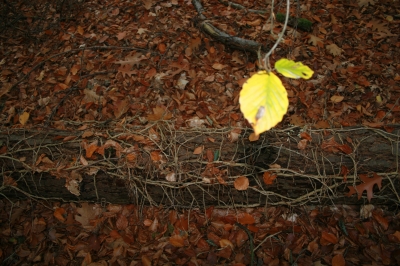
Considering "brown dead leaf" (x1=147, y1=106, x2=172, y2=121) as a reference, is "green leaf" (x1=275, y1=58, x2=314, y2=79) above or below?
above

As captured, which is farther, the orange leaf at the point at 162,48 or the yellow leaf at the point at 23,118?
the orange leaf at the point at 162,48

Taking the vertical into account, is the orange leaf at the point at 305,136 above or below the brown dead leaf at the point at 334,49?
below

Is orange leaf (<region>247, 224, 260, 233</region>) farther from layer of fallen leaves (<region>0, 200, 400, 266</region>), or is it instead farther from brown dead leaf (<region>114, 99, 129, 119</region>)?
brown dead leaf (<region>114, 99, 129, 119</region>)

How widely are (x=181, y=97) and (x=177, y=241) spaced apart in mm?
1438

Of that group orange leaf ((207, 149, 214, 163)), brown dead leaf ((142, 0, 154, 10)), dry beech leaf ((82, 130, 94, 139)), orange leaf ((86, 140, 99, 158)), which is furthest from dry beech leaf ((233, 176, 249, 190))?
brown dead leaf ((142, 0, 154, 10))

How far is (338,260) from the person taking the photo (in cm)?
158

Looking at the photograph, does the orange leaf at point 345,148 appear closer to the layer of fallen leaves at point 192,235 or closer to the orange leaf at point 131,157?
the layer of fallen leaves at point 192,235

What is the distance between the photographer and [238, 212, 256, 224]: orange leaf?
177 cm

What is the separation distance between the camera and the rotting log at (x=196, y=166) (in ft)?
5.34

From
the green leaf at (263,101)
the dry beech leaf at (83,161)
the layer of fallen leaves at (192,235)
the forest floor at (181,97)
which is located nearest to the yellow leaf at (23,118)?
the forest floor at (181,97)

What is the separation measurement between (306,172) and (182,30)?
97.4 inches

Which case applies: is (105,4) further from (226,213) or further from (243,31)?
(226,213)

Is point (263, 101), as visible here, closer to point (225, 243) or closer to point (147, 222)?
point (225, 243)

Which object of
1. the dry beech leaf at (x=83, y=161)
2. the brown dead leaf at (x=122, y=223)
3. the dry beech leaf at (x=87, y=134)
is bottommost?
the brown dead leaf at (x=122, y=223)
